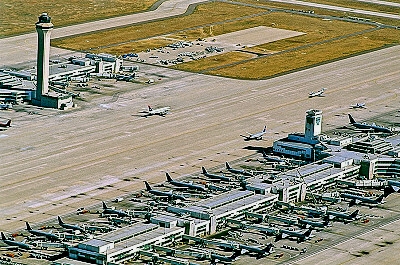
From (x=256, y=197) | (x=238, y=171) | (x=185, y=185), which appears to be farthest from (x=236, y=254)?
(x=238, y=171)

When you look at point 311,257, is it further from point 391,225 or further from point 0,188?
point 0,188

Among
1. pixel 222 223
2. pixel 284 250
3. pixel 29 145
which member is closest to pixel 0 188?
pixel 29 145

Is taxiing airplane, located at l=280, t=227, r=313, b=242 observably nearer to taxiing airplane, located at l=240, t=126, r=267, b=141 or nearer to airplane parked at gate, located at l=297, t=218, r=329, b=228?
airplane parked at gate, located at l=297, t=218, r=329, b=228

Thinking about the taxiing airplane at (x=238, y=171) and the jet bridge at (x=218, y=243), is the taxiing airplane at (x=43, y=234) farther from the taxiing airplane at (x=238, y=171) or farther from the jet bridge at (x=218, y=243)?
the taxiing airplane at (x=238, y=171)

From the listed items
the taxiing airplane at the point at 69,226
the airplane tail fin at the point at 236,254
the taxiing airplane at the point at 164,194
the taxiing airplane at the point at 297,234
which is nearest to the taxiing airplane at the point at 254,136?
the taxiing airplane at the point at 164,194

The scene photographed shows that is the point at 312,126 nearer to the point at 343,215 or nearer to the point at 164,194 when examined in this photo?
the point at 164,194

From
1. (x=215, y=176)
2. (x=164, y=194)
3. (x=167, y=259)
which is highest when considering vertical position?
(x=167, y=259)

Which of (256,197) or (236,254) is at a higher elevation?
(256,197)

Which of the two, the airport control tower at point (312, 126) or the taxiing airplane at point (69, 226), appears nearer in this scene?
the taxiing airplane at point (69, 226)

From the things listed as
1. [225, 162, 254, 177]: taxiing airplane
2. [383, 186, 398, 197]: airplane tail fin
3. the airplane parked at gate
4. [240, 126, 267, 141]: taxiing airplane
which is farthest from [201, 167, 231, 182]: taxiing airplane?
[240, 126, 267, 141]: taxiing airplane
